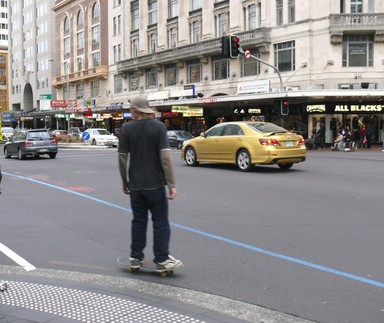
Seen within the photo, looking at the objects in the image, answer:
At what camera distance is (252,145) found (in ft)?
50.2

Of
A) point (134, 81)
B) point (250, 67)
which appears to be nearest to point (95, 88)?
point (134, 81)

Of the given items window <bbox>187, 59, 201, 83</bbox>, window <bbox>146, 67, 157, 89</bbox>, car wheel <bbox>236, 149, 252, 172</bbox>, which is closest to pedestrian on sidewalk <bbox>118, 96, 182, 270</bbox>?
car wheel <bbox>236, 149, 252, 172</bbox>

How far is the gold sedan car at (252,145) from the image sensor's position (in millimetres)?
15086

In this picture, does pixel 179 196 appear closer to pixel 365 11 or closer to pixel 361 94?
pixel 361 94

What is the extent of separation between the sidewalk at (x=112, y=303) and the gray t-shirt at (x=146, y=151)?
40.7 inches

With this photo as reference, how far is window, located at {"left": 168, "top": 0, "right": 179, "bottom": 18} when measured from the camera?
5189 cm

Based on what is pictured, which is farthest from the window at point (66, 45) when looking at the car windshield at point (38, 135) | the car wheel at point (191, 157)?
the car wheel at point (191, 157)

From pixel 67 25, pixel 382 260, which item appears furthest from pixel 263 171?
pixel 67 25

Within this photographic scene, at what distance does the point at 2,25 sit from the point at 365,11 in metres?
111

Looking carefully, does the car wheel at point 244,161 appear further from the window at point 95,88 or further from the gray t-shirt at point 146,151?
the window at point 95,88

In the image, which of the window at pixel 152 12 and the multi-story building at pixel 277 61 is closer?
the multi-story building at pixel 277 61

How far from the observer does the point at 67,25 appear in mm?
76688

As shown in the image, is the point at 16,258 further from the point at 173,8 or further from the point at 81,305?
the point at 173,8

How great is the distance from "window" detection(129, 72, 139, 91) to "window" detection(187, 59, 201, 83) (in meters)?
10.3
